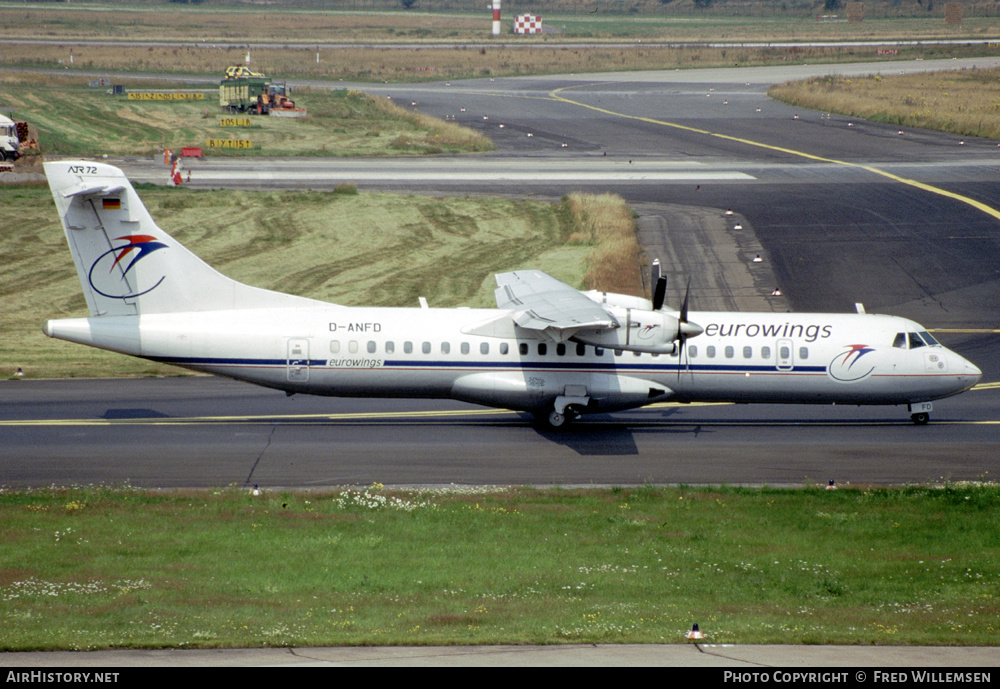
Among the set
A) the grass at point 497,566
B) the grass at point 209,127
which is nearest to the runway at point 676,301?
the grass at point 497,566

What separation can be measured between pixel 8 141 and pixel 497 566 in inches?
2347

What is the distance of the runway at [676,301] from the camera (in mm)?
25391

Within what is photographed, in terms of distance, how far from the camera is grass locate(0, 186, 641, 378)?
1561 inches

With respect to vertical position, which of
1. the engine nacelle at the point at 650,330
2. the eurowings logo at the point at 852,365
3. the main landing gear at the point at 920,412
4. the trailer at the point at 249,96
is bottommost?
A: the main landing gear at the point at 920,412

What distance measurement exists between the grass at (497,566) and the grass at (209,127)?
55.4m

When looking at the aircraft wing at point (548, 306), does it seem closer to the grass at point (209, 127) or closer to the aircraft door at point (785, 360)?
the aircraft door at point (785, 360)

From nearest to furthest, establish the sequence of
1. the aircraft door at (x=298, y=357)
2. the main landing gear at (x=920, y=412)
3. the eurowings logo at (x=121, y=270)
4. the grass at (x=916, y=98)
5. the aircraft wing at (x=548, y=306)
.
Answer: the aircraft wing at (x=548, y=306)
the eurowings logo at (x=121, y=270)
the aircraft door at (x=298, y=357)
the main landing gear at (x=920, y=412)
the grass at (x=916, y=98)

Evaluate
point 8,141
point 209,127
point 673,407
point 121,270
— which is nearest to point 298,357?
point 121,270

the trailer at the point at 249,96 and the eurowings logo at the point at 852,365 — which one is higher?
the trailer at the point at 249,96

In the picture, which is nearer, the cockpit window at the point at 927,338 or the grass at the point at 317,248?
the cockpit window at the point at 927,338

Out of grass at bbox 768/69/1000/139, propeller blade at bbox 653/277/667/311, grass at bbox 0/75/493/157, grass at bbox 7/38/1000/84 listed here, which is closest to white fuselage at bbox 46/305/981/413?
propeller blade at bbox 653/277/667/311

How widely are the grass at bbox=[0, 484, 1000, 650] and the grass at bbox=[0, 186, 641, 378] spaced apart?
52.8 ft

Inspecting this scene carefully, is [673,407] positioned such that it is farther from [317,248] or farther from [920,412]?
[317,248]

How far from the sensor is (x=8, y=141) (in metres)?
65.9
